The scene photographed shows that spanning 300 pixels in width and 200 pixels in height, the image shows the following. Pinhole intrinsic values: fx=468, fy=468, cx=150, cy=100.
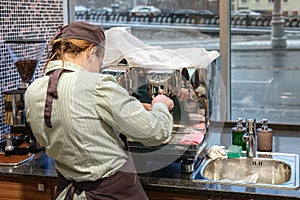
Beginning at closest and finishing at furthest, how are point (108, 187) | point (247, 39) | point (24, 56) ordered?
1. point (108, 187)
2. point (24, 56)
3. point (247, 39)

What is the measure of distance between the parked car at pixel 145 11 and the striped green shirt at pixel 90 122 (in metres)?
1.57

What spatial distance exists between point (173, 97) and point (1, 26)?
1065mm

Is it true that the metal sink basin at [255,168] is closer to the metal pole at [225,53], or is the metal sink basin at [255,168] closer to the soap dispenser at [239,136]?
the soap dispenser at [239,136]

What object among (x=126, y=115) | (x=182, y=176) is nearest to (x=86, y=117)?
(x=126, y=115)

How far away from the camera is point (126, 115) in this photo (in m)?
1.51

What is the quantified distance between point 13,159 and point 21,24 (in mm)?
795

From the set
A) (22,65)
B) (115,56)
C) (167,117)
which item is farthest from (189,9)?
(167,117)

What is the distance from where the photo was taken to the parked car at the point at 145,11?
3.06 metres

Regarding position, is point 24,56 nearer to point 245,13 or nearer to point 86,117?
point 86,117

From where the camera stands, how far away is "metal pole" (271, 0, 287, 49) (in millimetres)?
2836

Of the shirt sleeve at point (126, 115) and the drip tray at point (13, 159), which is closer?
the shirt sleeve at point (126, 115)

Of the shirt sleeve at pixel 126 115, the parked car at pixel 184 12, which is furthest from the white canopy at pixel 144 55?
the parked car at pixel 184 12

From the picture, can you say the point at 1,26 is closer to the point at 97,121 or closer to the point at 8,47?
the point at 8,47

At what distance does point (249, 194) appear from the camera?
177cm
